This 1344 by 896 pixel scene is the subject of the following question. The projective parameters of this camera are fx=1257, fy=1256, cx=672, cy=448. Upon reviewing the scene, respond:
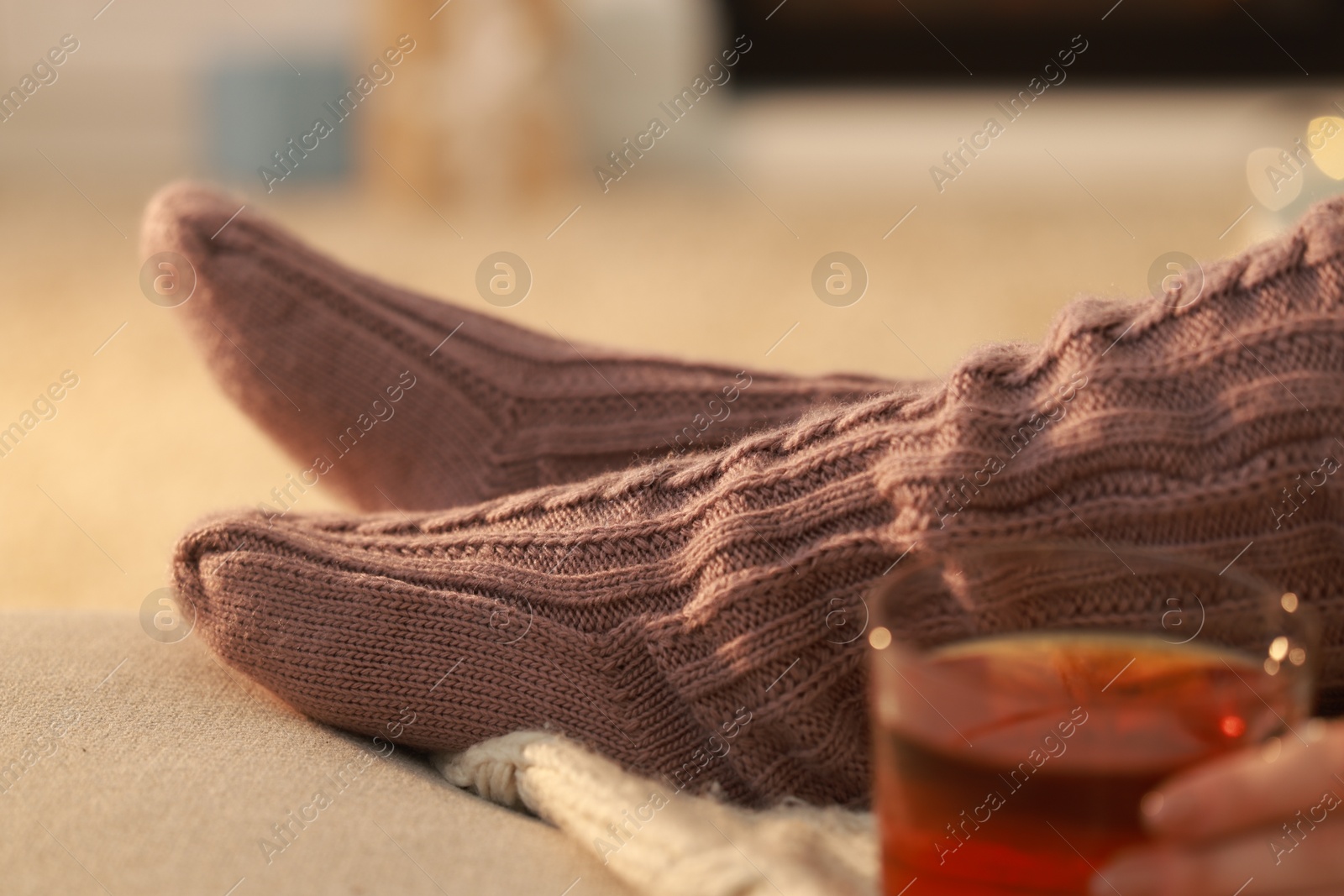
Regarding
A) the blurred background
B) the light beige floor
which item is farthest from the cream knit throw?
the blurred background

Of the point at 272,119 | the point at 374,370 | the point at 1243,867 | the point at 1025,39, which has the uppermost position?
the point at 272,119

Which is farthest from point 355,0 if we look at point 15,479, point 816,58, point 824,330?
point 15,479

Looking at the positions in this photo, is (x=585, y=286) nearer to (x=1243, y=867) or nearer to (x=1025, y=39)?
(x=1025, y=39)

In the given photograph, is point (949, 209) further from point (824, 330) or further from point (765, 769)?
point (765, 769)

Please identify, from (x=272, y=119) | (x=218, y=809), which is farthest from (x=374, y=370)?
(x=272, y=119)

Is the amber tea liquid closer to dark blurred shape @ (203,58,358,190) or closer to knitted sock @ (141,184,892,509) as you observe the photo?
knitted sock @ (141,184,892,509)

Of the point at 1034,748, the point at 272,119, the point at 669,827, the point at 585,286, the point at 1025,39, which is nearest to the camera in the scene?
the point at 1034,748

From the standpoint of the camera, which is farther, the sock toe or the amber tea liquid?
the sock toe
